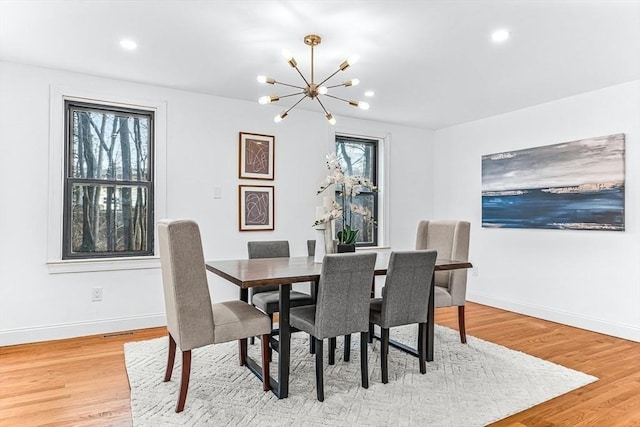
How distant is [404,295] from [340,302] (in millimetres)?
512

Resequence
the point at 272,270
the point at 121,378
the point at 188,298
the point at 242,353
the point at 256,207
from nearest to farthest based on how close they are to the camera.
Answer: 1. the point at 188,298
2. the point at 272,270
3. the point at 121,378
4. the point at 242,353
5. the point at 256,207

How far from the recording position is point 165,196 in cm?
415

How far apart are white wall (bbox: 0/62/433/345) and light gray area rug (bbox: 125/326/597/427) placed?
2.59 feet

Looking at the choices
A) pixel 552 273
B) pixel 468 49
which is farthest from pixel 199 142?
pixel 552 273

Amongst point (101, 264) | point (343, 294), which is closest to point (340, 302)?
point (343, 294)

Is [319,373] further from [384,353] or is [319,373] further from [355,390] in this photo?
[384,353]

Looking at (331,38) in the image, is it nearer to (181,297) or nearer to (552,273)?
(181,297)

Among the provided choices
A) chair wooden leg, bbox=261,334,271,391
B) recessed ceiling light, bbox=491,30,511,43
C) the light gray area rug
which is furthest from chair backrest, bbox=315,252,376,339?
recessed ceiling light, bbox=491,30,511,43

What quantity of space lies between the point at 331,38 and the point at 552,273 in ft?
11.4

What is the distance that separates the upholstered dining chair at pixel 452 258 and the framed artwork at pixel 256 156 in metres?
1.97

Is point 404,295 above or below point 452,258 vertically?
below

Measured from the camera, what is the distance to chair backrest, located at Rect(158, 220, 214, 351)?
7.50ft

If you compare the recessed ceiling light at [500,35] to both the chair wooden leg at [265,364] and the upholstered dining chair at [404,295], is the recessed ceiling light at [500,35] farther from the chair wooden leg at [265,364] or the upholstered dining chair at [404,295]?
the chair wooden leg at [265,364]

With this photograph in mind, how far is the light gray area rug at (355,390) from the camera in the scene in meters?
2.28
